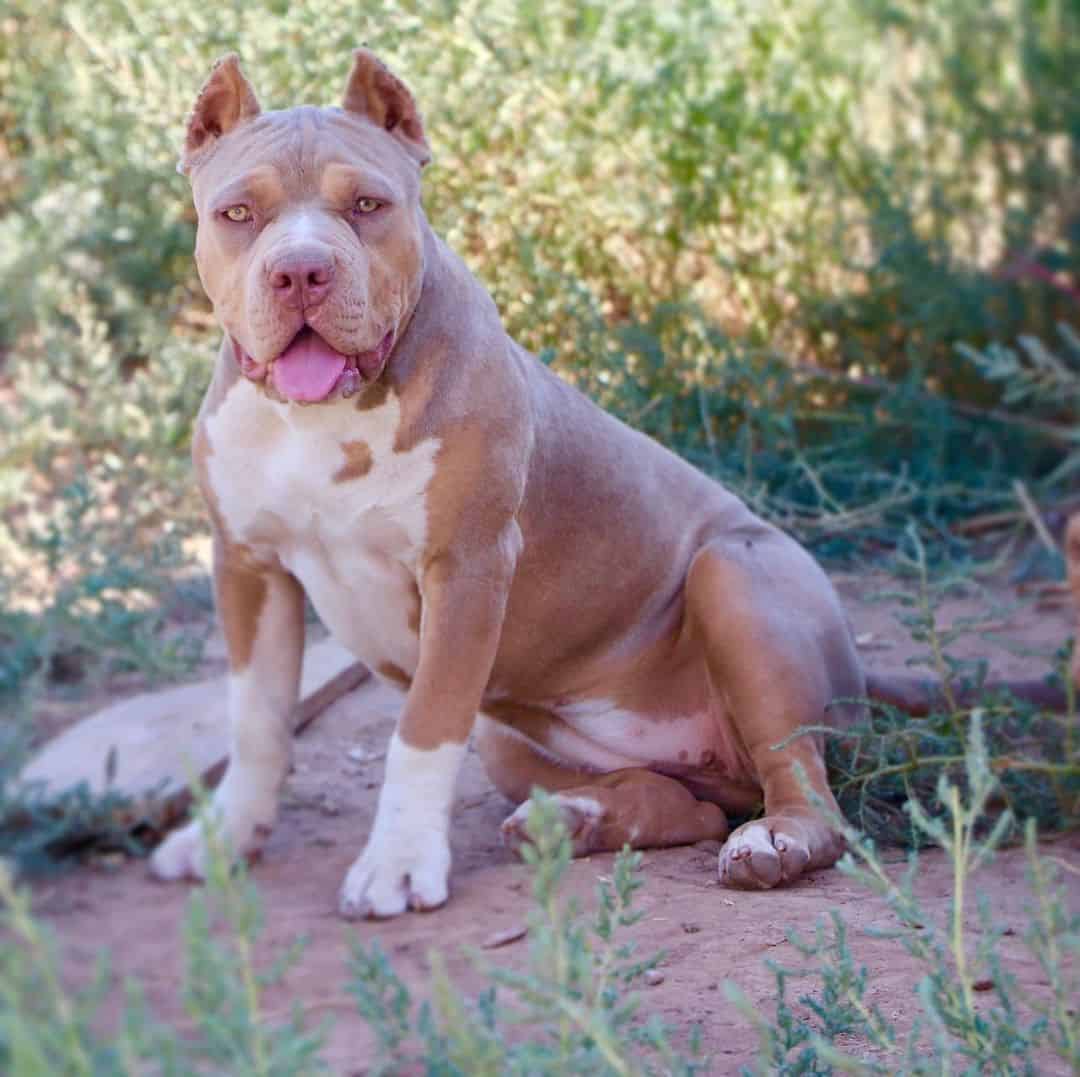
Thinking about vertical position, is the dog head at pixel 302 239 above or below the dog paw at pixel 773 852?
above

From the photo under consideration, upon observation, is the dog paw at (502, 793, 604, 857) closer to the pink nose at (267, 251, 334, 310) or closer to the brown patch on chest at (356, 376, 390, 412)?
the brown patch on chest at (356, 376, 390, 412)

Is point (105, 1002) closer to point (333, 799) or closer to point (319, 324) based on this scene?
point (319, 324)

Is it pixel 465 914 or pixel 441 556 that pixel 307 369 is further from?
pixel 465 914

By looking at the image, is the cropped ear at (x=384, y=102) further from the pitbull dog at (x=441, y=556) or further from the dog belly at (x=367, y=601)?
the dog belly at (x=367, y=601)

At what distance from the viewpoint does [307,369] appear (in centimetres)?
313

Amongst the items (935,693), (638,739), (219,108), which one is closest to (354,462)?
(219,108)

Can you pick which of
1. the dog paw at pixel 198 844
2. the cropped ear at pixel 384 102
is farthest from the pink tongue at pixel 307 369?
the dog paw at pixel 198 844

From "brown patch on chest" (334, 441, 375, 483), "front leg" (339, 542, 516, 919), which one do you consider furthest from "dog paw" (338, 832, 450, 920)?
"brown patch on chest" (334, 441, 375, 483)

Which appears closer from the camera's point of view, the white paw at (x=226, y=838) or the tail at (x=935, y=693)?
the white paw at (x=226, y=838)

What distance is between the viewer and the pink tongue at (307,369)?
3.12m

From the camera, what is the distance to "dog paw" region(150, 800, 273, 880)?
8.77 ft

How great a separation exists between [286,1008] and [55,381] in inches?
183

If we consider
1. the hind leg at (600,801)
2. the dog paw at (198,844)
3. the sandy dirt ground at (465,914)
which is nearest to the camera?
the sandy dirt ground at (465,914)

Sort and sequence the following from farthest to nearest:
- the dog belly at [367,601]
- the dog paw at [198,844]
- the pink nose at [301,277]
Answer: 1. the dog belly at [367,601]
2. the pink nose at [301,277]
3. the dog paw at [198,844]
